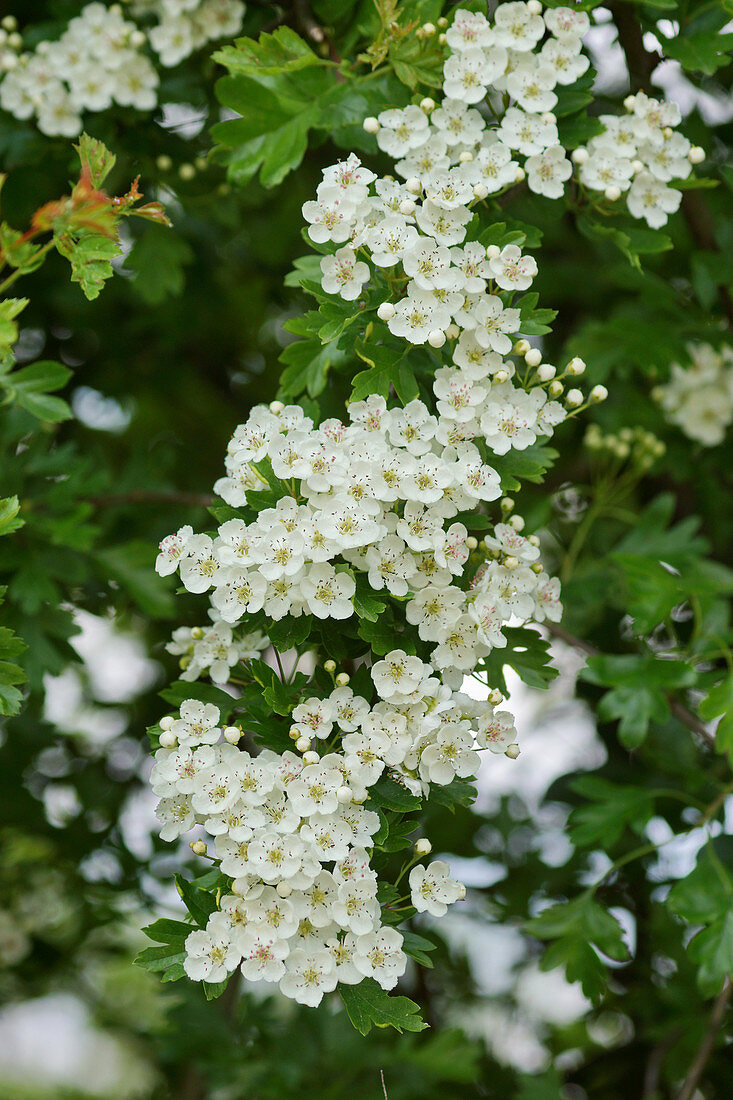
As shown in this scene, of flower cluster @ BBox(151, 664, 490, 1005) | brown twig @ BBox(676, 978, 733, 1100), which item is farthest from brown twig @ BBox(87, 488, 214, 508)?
brown twig @ BBox(676, 978, 733, 1100)

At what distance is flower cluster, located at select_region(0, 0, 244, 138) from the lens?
2.07 meters

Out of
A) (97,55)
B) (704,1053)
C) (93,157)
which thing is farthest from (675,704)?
(97,55)

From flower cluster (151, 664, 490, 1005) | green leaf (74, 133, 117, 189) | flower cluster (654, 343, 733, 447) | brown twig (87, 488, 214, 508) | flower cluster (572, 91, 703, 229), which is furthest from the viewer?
flower cluster (654, 343, 733, 447)

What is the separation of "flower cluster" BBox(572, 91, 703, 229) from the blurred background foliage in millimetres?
113

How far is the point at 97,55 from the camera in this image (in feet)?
6.82

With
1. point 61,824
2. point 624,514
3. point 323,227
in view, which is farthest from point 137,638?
point 323,227

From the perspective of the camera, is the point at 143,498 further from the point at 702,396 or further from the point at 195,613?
the point at 702,396

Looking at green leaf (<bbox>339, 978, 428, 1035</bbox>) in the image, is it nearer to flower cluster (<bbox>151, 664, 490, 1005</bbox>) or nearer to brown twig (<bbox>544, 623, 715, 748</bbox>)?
flower cluster (<bbox>151, 664, 490, 1005</bbox>)

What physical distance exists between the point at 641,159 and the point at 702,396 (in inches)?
42.2

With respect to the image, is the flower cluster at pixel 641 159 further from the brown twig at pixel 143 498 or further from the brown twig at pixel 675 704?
the brown twig at pixel 143 498

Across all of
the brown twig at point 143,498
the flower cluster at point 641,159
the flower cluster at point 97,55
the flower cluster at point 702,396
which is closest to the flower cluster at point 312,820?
the flower cluster at point 641,159

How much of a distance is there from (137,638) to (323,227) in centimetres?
249

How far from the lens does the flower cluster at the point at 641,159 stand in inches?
64.6

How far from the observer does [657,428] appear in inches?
108
